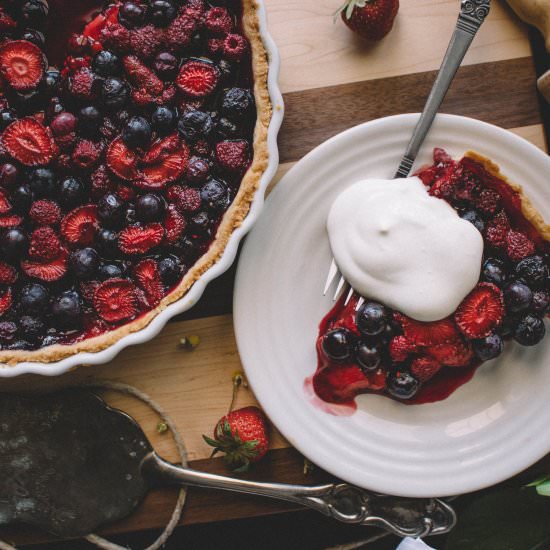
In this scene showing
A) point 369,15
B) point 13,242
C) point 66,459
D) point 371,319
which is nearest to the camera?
→ point 13,242

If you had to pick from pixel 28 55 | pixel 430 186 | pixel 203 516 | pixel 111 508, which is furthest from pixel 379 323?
pixel 28 55

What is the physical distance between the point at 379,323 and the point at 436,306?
20cm

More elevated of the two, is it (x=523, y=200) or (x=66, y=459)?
(x=523, y=200)

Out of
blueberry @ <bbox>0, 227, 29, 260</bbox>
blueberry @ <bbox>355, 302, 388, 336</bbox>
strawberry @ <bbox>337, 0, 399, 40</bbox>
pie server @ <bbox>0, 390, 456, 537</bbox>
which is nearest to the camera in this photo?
blueberry @ <bbox>0, 227, 29, 260</bbox>

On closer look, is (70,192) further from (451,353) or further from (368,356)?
(451,353)

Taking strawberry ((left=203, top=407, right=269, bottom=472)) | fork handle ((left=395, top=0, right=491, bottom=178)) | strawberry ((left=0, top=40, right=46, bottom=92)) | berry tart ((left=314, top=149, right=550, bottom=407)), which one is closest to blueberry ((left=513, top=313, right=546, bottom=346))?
berry tart ((left=314, top=149, right=550, bottom=407))

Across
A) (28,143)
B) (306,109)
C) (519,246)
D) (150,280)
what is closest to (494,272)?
(519,246)

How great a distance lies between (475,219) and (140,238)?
1114 mm

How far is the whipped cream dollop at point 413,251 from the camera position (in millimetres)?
2137

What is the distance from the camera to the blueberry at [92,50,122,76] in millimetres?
2070

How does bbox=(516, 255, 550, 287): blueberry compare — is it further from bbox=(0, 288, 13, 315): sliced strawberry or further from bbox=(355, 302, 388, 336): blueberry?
bbox=(0, 288, 13, 315): sliced strawberry

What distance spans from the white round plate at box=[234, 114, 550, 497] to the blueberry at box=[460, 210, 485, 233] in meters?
0.25

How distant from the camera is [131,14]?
2.11m

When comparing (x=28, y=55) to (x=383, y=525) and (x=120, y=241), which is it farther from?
(x=383, y=525)
